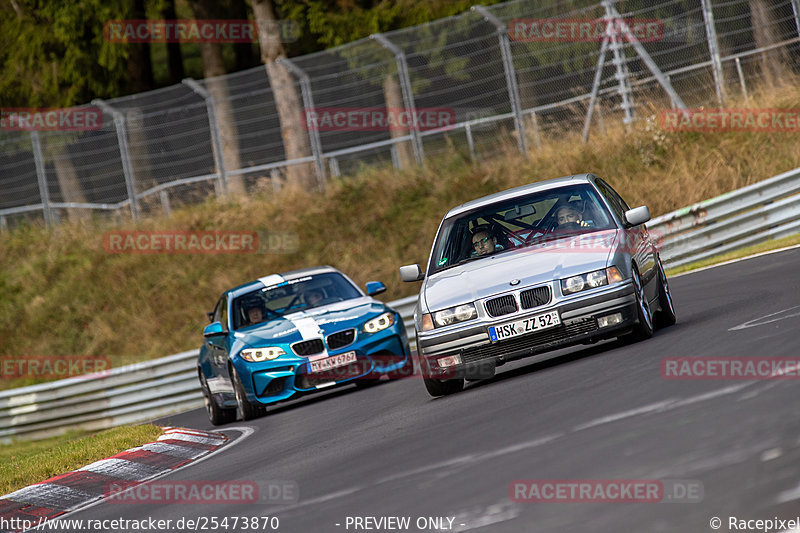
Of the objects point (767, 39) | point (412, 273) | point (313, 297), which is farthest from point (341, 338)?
point (767, 39)

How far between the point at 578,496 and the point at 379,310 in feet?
28.5

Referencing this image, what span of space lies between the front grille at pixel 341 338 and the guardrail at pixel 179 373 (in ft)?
18.6

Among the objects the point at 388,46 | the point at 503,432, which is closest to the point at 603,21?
the point at 388,46

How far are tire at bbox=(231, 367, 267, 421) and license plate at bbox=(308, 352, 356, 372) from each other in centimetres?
82

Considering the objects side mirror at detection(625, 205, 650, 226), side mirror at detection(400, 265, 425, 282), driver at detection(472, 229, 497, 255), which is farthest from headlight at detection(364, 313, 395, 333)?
side mirror at detection(625, 205, 650, 226)

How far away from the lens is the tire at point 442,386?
11.0m

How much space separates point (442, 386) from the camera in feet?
36.2

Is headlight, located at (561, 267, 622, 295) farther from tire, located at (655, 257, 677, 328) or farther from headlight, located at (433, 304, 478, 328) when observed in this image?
tire, located at (655, 257, 677, 328)

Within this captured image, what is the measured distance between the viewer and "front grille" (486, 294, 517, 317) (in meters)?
10.4

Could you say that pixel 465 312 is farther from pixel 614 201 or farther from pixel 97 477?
pixel 97 477

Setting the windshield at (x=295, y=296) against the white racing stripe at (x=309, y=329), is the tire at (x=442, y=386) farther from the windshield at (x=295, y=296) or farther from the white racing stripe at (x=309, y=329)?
the windshield at (x=295, y=296)
